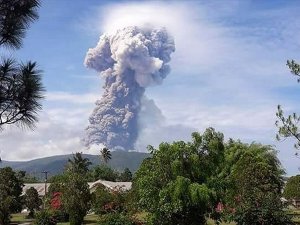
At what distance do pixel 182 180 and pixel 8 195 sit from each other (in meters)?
→ 42.2

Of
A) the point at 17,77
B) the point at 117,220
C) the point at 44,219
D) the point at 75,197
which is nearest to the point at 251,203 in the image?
the point at 117,220

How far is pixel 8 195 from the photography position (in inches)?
2530

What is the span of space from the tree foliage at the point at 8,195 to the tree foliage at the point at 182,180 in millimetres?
28674

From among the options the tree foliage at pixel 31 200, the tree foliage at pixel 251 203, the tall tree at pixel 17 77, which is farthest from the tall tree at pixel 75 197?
the tall tree at pixel 17 77

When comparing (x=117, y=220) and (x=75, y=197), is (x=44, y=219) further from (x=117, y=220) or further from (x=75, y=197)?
(x=117, y=220)

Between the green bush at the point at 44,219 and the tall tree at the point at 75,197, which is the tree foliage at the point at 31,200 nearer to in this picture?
the tall tree at the point at 75,197

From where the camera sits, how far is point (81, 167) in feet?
392

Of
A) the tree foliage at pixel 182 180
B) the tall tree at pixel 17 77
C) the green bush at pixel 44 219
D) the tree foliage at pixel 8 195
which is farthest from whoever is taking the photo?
the tree foliage at pixel 8 195

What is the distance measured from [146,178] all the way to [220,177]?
434 cm

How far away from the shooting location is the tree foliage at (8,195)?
178 ft

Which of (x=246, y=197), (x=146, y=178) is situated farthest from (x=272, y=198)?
(x=146, y=178)

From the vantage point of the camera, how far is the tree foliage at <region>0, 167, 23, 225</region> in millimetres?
54213

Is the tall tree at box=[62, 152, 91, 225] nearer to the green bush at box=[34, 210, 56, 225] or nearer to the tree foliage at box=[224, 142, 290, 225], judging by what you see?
the green bush at box=[34, 210, 56, 225]

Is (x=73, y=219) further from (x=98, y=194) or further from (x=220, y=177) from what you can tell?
(x=220, y=177)
